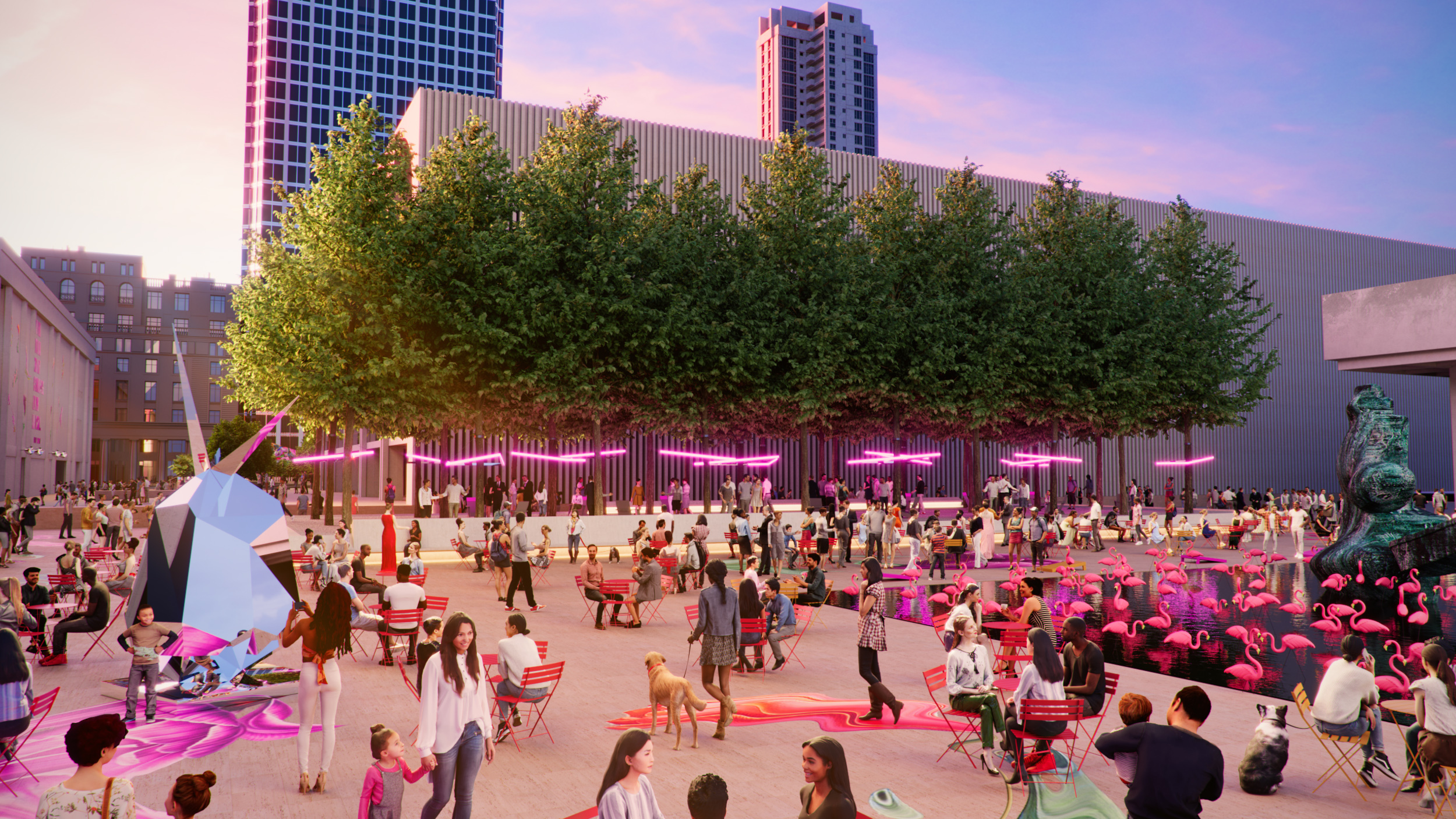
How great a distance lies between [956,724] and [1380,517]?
1428cm

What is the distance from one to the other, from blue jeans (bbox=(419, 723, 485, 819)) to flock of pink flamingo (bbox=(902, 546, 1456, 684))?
7481 mm

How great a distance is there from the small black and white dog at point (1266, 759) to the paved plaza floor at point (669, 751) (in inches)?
3.7

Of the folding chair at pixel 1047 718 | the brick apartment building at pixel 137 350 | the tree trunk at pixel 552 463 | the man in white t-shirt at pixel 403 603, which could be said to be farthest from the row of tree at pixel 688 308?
the brick apartment building at pixel 137 350

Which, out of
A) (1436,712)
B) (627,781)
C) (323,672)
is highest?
(627,781)

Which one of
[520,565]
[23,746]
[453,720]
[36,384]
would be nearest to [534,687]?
[453,720]

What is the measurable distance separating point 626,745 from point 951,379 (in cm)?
3320

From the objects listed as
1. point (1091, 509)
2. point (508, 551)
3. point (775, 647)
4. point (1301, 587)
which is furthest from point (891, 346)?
point (775, 647)

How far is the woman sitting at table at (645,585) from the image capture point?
16.7 meters

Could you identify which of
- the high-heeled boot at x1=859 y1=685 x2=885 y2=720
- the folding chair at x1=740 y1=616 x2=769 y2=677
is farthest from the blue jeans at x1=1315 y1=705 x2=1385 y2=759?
the folding chair at x1=740 y1=616 x2=769 y2=677

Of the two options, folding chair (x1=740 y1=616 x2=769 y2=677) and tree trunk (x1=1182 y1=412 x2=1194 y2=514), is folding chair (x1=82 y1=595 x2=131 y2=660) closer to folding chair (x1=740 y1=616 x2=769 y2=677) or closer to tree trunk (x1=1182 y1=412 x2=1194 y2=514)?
folding chair (x1=740 y1=616 x2=769 y2=677)

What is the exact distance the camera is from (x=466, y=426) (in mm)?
34469

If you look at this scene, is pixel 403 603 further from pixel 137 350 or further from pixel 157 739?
pixel 137 350

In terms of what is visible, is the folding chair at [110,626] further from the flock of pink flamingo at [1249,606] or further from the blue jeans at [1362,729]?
the blue jeans at [1362,729]

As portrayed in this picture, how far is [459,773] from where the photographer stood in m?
6.48
